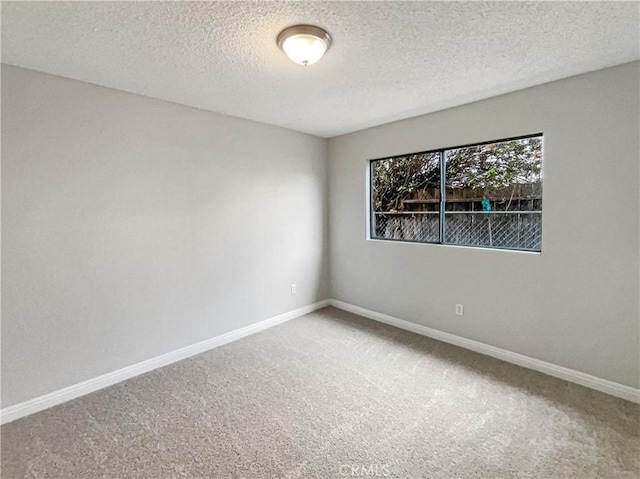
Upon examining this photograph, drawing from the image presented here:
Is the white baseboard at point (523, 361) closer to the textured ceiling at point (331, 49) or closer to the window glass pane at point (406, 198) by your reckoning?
the window glass pane at point (406, 198)

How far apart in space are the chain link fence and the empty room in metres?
0.03

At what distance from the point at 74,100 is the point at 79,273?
1282 mm

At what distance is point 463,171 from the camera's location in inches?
126

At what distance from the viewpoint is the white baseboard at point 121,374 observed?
2164 millimetres


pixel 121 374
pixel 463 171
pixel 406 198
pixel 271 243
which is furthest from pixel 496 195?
pixel 121 374

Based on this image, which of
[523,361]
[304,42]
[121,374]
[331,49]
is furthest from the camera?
[523,361]

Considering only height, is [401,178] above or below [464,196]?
above

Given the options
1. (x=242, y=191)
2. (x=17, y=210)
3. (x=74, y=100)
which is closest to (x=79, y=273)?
(x=17, y=210)

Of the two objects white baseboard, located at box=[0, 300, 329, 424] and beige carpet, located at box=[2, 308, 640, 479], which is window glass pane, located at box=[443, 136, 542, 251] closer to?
beige carpet, located at box=[2, 308, 640, 479]

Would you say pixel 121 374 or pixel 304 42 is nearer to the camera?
pixel 304 42

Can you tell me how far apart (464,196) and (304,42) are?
220cm

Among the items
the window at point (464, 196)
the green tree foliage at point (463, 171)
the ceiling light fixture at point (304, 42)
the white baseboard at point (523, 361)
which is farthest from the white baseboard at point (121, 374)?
the ceiling light fixture at point (304, 42)

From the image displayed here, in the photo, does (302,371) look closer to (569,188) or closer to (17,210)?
(17,210)

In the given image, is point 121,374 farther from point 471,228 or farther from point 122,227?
point 471,228
